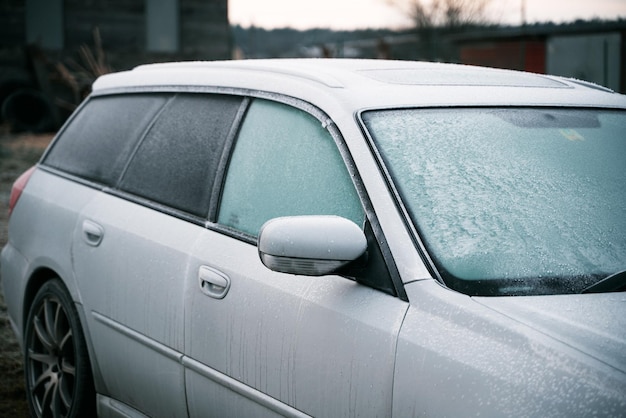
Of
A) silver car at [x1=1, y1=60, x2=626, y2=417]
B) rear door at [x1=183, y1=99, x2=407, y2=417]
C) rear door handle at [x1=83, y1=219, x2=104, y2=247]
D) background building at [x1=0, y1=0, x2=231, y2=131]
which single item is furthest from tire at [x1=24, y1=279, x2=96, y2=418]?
background building at [x1=0, y1=0, x2=231, y2=131]

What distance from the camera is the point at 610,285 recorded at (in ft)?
8.36

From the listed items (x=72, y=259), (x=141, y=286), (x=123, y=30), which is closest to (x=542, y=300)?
(x=141, y=286)

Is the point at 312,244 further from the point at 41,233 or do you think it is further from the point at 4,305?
the point at 4,305

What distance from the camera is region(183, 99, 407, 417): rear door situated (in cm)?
258

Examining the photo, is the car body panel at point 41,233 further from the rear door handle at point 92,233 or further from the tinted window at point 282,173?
the tinted window at point 282,173

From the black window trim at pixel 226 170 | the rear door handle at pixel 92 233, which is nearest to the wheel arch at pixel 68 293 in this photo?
the rear door handle at pixel 92 233

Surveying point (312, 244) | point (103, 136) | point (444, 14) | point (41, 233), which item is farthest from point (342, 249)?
point (444, 14)

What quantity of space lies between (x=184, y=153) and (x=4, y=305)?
141 inches

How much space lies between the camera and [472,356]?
229cm

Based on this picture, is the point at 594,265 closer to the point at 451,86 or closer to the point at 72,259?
the point at 451,86

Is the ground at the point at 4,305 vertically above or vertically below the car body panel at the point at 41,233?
below

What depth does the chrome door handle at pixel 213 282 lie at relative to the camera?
10.3ft

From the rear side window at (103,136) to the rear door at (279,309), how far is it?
33.7 inches

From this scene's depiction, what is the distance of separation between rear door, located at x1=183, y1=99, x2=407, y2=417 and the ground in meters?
1.99
